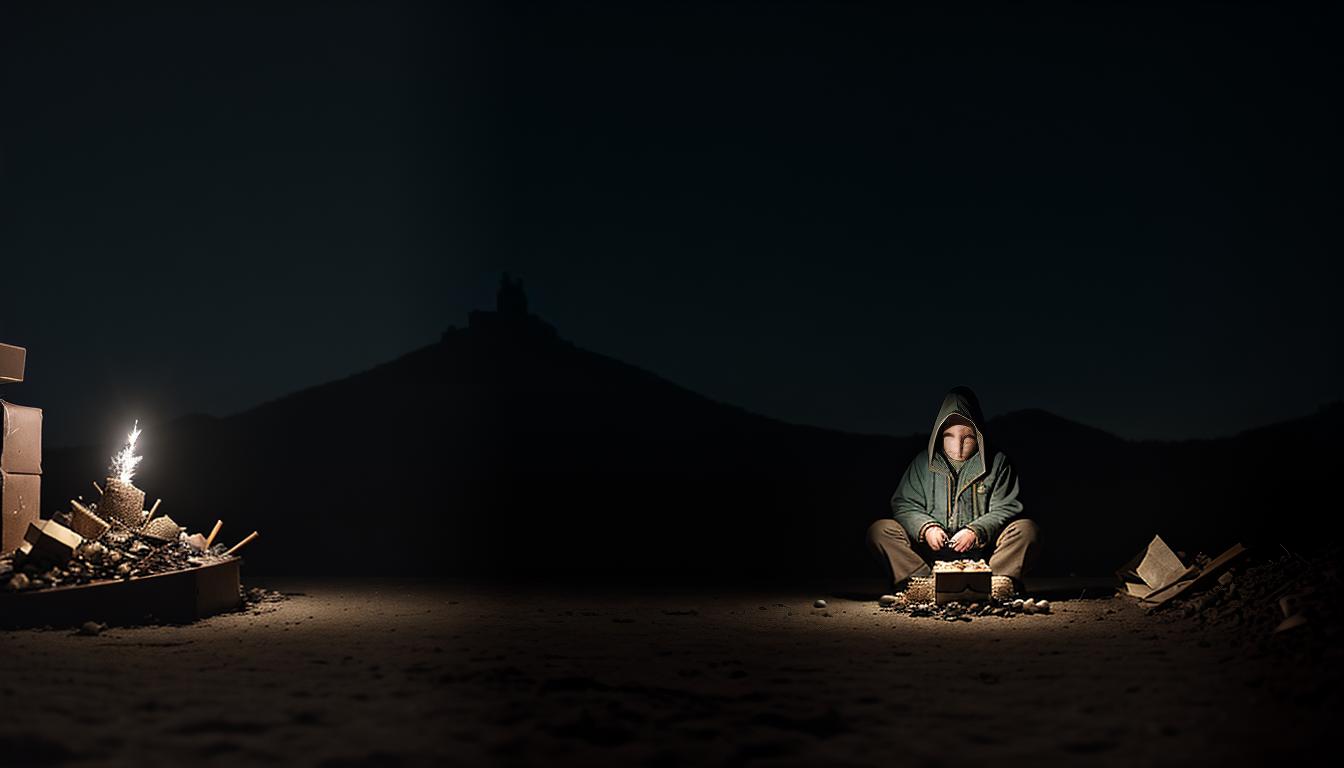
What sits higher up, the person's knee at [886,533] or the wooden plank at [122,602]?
the person's knee at [886,533]

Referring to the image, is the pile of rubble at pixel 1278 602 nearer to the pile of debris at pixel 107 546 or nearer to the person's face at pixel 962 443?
the person's face at pixel 962 443

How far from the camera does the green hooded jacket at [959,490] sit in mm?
11820

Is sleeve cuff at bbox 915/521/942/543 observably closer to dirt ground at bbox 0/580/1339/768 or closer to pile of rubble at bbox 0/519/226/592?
dirt ground at bbox 0/580/1339/768

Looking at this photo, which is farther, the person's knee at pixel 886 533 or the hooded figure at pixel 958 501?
the person's knee at pixel 886 533

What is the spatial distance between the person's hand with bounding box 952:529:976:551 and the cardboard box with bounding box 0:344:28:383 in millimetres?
9492

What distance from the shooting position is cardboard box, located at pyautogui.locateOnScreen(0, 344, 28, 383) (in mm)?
11172

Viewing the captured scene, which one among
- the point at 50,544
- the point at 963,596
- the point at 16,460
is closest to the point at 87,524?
the point at 50,544

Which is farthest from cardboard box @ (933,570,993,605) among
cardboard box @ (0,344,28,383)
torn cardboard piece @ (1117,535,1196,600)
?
cardboard box @ (0,344,28,383)

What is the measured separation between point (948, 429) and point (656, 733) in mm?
7208

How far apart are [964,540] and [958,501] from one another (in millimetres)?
894

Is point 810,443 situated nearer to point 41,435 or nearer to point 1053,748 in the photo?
point 41,435

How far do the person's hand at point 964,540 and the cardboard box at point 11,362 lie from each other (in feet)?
31.1

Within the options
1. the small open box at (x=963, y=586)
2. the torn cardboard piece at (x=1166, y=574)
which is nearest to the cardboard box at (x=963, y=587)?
the small open box at (x=963, y=586)

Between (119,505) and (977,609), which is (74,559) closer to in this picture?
(119,505)
